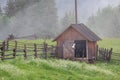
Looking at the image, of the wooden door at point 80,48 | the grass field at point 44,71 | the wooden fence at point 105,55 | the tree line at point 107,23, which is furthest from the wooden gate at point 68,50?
the tree line at point 107,23

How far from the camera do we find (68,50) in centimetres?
4106

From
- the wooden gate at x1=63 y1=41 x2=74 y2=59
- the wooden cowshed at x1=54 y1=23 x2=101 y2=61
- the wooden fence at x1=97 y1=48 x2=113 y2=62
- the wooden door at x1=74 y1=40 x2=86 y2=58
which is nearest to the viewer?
the wooden cowshed at x1=54 y1=23 x2=101 y2=61

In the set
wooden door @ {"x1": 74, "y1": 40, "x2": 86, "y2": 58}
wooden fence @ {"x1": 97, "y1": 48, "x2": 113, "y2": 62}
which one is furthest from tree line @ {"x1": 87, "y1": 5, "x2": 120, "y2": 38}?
wooden door @ {"x1": 74, "y1": 40, "x2": 86, "y2": 58}

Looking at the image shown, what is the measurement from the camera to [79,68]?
2569 centimetres

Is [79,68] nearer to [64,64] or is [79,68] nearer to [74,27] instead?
[64,64]

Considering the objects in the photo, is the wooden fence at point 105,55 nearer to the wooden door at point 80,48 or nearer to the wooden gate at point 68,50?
the wooden door at point 80,48

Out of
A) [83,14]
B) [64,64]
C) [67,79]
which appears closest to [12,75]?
[67,79]

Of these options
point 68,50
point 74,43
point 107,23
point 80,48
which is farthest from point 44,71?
point 107,23

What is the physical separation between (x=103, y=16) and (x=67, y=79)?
11413 centimetres

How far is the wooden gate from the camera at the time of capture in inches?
1607

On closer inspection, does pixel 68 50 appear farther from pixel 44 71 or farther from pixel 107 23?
pixel 107 23

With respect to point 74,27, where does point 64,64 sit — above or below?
below

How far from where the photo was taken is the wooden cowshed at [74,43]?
40438 millimetres

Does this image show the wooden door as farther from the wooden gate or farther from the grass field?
the grass field
